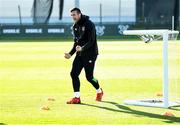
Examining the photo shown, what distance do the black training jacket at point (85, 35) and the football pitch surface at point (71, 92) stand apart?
3.55 ft

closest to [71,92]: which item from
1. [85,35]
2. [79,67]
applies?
[79,67]

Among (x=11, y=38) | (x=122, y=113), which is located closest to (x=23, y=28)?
(x=11, y=38)

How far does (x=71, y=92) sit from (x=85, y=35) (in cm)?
243

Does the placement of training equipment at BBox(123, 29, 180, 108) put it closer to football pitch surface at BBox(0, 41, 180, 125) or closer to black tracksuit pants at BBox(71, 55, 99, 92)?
football pitch surface at BBox(0, 41, 180, 125)

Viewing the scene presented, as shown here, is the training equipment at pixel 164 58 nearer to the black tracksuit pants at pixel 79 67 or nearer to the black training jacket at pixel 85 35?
the black training jacket at pixel 85 35

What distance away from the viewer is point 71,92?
14344 millimetres

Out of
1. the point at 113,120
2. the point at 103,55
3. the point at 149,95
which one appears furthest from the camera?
the point at 103,55

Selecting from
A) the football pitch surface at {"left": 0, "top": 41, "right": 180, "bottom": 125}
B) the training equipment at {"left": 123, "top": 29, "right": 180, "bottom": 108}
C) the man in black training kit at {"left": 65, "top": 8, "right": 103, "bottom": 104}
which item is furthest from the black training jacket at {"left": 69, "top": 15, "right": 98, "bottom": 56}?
the football pitch surface at {"left": 0, "top": 41, "right": 180, "bottom": 125}

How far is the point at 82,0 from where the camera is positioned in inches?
2062

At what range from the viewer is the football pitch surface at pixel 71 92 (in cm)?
1045

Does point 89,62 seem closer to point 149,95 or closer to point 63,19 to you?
point 149,95

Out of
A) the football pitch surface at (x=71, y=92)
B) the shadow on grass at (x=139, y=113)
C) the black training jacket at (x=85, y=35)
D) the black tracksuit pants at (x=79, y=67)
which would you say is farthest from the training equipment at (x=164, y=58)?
the black tracksuit pants at (x=79, y=67)

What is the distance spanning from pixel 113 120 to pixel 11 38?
37587 mm

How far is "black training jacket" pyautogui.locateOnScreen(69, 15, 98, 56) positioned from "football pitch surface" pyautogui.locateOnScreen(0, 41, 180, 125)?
1.08 m
